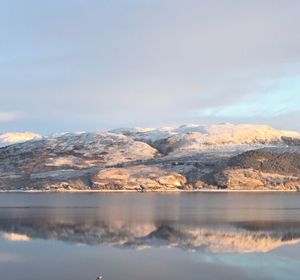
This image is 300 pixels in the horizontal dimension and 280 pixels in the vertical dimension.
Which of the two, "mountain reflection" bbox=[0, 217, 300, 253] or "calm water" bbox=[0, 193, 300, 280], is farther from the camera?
"mountain reflection" bbox=[0, 217, 300, 253]

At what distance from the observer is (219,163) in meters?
193

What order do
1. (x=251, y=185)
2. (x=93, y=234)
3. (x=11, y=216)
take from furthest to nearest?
(x=251, y=185) → (x=11, y=216) → (x=93, y=234)

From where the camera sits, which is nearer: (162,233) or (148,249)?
(148,249)

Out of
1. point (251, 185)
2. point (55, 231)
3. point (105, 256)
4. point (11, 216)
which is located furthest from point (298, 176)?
point (105, 256)

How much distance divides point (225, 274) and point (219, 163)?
163 meters

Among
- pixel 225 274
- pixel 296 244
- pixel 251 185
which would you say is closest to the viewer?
pixel 225 274

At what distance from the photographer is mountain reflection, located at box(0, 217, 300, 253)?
143 feet

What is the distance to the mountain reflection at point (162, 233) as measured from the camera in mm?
43469

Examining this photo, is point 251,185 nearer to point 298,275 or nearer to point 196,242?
point 196,242

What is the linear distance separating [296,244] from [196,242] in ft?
24.0

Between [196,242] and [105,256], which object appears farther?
[196,242]

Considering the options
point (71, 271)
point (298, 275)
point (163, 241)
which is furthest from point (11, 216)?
point (298, 275)

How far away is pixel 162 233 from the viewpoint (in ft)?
168

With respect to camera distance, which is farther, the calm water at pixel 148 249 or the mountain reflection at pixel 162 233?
the mountain reflection at pixel 162 233
